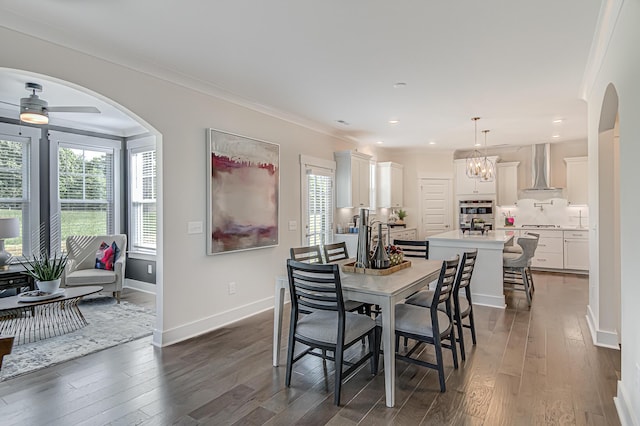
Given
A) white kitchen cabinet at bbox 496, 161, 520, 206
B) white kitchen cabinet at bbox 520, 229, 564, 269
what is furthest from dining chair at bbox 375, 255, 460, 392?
white kitchen cabinet at bbox 496, 161, 520, 206

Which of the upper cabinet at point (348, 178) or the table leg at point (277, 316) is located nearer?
the table leg at point (277, 316)

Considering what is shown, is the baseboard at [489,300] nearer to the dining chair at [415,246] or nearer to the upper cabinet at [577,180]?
the dining chair at [415,246]

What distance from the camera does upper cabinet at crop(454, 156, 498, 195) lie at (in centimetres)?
790

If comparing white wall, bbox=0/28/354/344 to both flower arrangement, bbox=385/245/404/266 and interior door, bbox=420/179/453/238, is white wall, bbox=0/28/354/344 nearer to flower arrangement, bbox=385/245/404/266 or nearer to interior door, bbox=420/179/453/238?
flower arrangement, bbox=385/245/404/266

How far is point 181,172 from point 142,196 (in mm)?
2812

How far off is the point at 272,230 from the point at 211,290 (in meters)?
1.15

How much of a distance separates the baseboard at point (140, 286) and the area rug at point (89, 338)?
0.73m

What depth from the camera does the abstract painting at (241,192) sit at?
3.94m

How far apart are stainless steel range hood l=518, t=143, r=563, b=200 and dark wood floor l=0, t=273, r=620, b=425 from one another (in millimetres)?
4784

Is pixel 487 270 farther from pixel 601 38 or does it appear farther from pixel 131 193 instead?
pixel 131 193

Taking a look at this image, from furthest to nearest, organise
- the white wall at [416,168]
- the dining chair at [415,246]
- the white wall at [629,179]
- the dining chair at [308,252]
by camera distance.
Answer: the white wall at [416,168] < the dining chair at [415,246] < the dining chair at [308,252] < the white wall at [629,179]

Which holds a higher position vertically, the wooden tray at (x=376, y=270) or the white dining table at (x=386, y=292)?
the wooden tray at (x=376, y=270)

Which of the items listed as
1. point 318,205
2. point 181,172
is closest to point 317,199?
point 318,205

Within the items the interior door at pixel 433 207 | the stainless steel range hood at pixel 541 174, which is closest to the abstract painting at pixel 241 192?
the interior door at pixel 433 207
